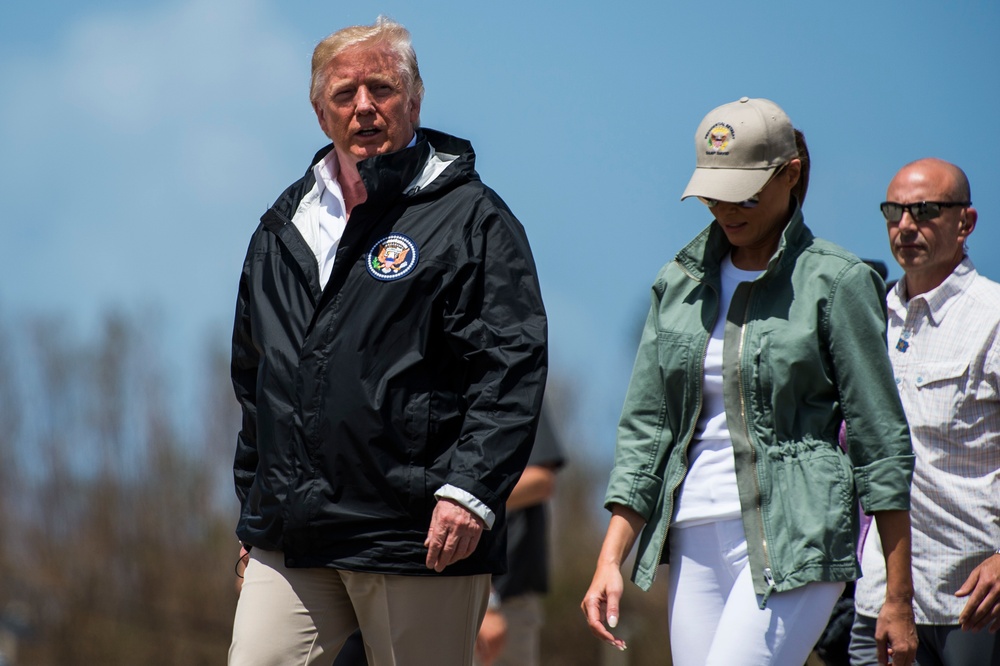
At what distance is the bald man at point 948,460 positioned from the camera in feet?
13.1

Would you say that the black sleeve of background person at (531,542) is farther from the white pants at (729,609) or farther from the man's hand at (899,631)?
the man's hand at (899,631)

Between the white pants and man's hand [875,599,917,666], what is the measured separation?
0.13m

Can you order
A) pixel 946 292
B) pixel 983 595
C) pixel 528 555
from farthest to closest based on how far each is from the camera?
pixel 528 555 < pixel 946 292 < pixel 983 595

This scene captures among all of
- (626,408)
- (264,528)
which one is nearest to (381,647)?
(264,528)

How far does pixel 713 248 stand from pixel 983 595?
134 centimetres

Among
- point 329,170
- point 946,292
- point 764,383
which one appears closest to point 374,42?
point 329,170

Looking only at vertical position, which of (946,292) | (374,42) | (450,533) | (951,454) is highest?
(374,42)

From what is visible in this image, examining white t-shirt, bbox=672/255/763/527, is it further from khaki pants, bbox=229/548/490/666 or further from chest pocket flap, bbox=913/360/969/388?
chest pocket flap, bbox=913/360/969/388

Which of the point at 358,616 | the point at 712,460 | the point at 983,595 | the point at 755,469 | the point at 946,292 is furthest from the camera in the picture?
the point at 946,292

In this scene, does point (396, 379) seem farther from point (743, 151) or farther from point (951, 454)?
point (951, 454)

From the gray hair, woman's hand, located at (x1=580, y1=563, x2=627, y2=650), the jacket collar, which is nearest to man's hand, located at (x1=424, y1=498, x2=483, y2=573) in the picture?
woman's hand, located at (x1=580, y1=563, x2=627, y2=650)

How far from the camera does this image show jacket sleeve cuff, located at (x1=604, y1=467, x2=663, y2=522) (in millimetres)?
3406

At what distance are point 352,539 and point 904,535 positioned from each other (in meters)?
1.38

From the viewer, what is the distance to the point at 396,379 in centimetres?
343
